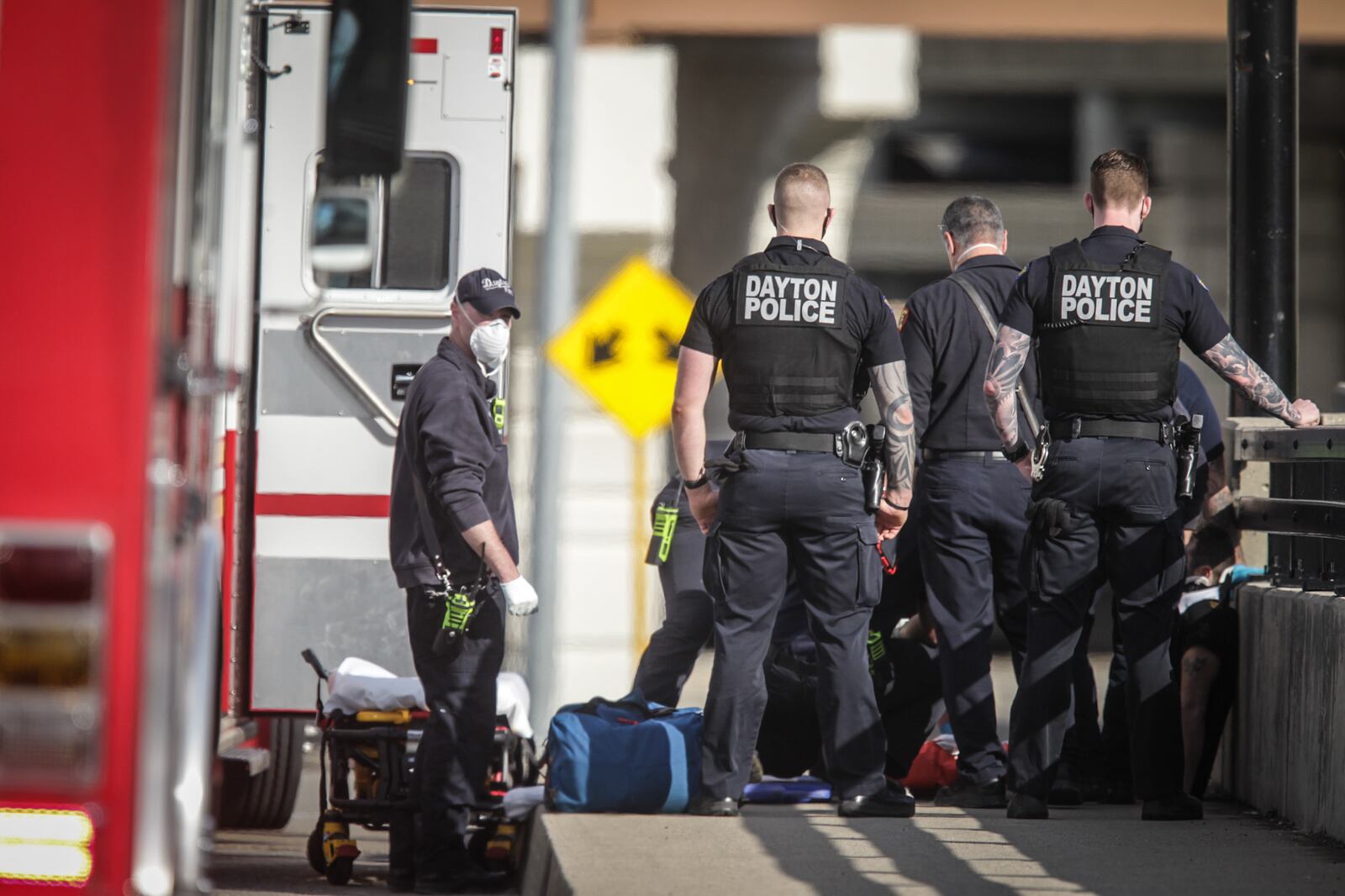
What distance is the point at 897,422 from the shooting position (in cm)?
627

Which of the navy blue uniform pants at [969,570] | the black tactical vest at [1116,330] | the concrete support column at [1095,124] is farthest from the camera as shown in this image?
the concrete support column at [1095,124]

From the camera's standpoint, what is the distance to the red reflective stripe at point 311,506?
781 cm

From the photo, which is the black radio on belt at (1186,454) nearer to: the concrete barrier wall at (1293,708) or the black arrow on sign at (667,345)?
the concrete barrier wall at (1293,708)

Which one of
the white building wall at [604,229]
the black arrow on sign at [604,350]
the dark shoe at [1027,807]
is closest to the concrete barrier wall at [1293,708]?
the dark shoe at [1027,807]

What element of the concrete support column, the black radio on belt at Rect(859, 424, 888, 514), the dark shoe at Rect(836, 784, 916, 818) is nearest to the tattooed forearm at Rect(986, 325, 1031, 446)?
the black radio on belt at Rect(859, 424, 888, 514)

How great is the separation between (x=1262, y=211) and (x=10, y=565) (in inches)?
215

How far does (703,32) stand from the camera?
13.9m

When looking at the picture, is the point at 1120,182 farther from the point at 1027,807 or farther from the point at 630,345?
the point at 630,345

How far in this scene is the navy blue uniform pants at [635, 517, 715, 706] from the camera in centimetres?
745

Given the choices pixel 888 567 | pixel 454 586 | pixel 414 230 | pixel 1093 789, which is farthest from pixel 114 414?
pixel 414 230

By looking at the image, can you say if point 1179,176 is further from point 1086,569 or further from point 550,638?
point 1086,569

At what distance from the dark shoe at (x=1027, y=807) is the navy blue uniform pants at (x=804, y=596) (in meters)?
0.42

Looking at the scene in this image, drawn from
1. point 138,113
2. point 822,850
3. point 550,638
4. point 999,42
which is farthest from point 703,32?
point 138,113

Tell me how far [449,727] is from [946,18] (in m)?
8.83
